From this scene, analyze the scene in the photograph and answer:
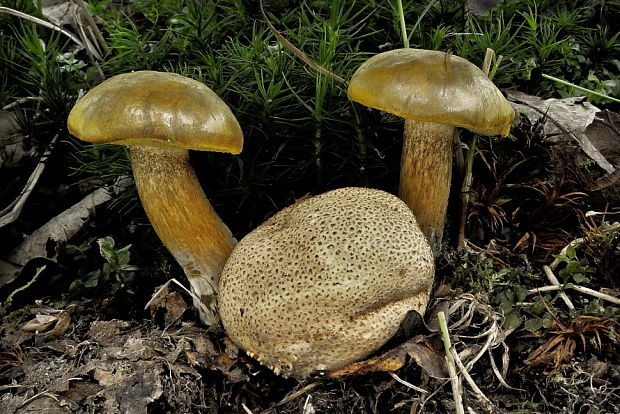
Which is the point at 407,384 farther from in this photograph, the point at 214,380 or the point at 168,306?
the point at 168,306

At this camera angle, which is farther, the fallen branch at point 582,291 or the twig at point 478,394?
the fallen branch at point 582,291

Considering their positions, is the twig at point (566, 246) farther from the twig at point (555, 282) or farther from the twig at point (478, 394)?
the twig at point (478, 394)

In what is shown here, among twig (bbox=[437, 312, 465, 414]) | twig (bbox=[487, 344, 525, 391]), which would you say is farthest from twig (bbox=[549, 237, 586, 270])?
twig (bbox=[437, 312, 465, 414])

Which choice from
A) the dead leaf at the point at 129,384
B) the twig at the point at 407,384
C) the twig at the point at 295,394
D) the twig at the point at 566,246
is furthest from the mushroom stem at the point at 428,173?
the dead leaf at the point at 129,384

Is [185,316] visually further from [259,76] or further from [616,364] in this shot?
[616,364]

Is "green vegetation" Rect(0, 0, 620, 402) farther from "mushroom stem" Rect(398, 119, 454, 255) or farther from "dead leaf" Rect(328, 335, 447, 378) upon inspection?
"dead leaf" Rect(328, 335, 447, 378)

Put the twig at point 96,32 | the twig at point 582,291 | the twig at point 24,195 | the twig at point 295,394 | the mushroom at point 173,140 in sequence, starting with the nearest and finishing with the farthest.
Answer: the mushroom at point 173,140 < the twig at point 295,394 < the twig at point 582,291 < the twig at point 24,195 < the twig at point 96,32
